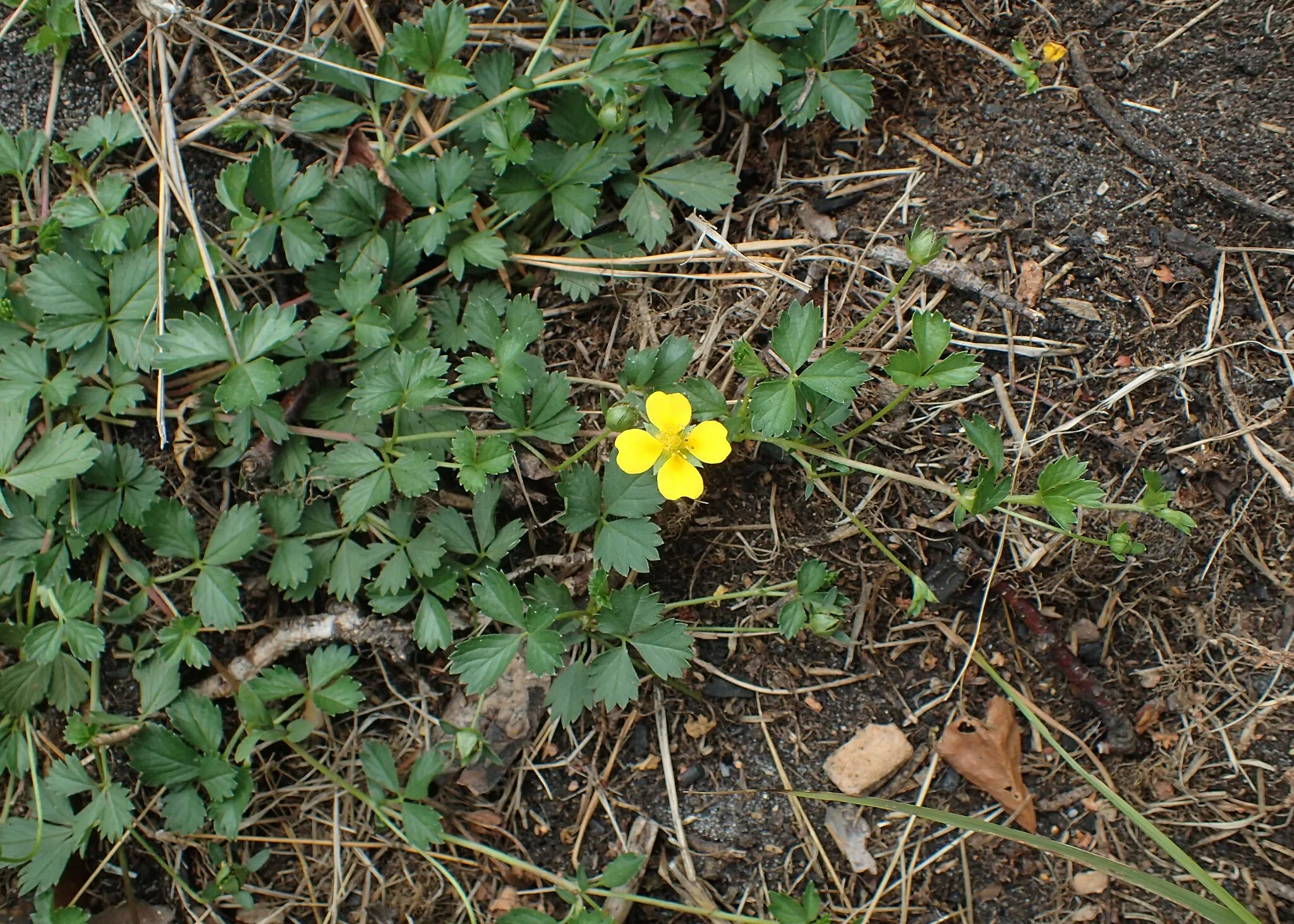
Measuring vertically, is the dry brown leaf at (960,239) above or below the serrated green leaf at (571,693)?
above

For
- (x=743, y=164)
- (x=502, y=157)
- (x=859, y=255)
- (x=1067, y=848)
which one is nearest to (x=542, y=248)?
(x=502, y=157)

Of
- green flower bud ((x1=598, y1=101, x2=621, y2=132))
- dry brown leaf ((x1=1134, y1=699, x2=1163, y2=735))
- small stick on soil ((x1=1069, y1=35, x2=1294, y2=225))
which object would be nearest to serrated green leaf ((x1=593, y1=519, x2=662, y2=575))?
green flower bud ((x1=598, y1=101, x2=621, y2=132))

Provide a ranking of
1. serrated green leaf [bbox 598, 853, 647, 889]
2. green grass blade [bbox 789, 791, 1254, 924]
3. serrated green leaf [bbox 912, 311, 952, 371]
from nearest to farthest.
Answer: green grass blade [bbox 789, 791, 1254, 924]
serrated green leaf [bbox 912, 311, 952, 371]
serrated green leaf [bbox 598, 853, 647, 889]

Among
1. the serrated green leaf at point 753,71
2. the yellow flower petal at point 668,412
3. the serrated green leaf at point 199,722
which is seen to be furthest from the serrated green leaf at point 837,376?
the serrated green leaf at point 199,722

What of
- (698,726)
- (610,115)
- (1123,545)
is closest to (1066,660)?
(1123,545)

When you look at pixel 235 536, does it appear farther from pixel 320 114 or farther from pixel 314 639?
pixel 320 114

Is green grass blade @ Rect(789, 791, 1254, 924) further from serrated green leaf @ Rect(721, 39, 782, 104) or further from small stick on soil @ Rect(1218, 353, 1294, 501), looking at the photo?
serrated green leaf @ Rect(721, 39, 782, 104)

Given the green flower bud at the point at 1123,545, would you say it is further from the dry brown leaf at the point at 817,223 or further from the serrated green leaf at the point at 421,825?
the serrated green leaf at the point at 421,825
